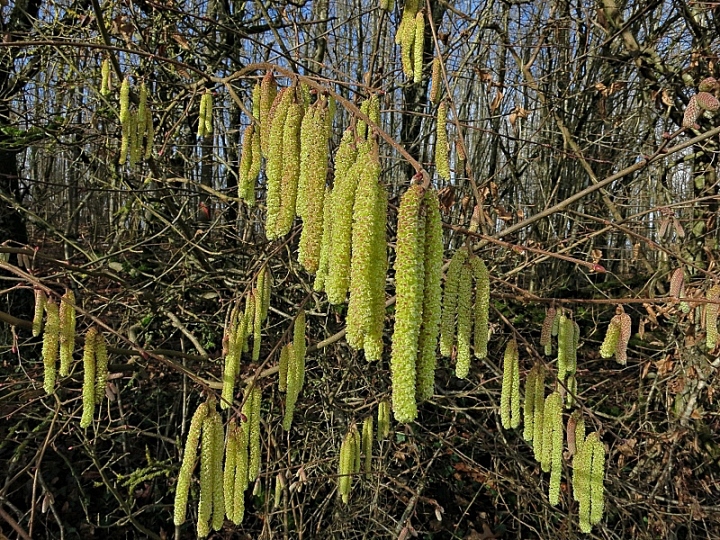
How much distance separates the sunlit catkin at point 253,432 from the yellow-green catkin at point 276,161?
817 millimetres

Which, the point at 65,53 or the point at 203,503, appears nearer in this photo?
the point at 203,503

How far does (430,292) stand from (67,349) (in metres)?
1.32

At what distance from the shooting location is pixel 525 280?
5609 mm

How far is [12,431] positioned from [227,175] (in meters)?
2.04

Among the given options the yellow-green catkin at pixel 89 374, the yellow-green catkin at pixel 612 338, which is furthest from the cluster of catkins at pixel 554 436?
the yellow-green catkin at pixel 89 374

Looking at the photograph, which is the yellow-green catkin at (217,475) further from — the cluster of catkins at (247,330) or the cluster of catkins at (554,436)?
the cluster of catkins at (554,436)

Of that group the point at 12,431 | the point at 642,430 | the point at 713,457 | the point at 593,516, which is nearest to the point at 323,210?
the point at 593,516

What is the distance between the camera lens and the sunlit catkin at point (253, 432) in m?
1.59

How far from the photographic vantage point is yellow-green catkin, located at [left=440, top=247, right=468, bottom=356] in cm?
101

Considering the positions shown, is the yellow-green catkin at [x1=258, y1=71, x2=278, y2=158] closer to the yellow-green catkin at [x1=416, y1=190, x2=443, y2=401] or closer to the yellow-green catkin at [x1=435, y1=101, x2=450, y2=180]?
the yellow-green catkin at [x1=435, y1=101, x2=450, y2=180]

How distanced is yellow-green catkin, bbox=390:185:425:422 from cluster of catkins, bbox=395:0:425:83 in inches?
44.2

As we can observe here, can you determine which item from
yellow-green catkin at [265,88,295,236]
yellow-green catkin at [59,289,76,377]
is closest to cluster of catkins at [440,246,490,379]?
yellow-green catkin at [265,88,295,236]

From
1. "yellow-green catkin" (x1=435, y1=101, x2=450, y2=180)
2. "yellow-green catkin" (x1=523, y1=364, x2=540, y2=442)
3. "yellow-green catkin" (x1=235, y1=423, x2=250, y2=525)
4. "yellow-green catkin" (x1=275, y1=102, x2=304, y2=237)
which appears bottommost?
"yellow-green catkin" (x1=235, y1=423, x2=250, y2=525)

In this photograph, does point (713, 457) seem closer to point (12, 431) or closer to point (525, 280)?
point (525, 280)
